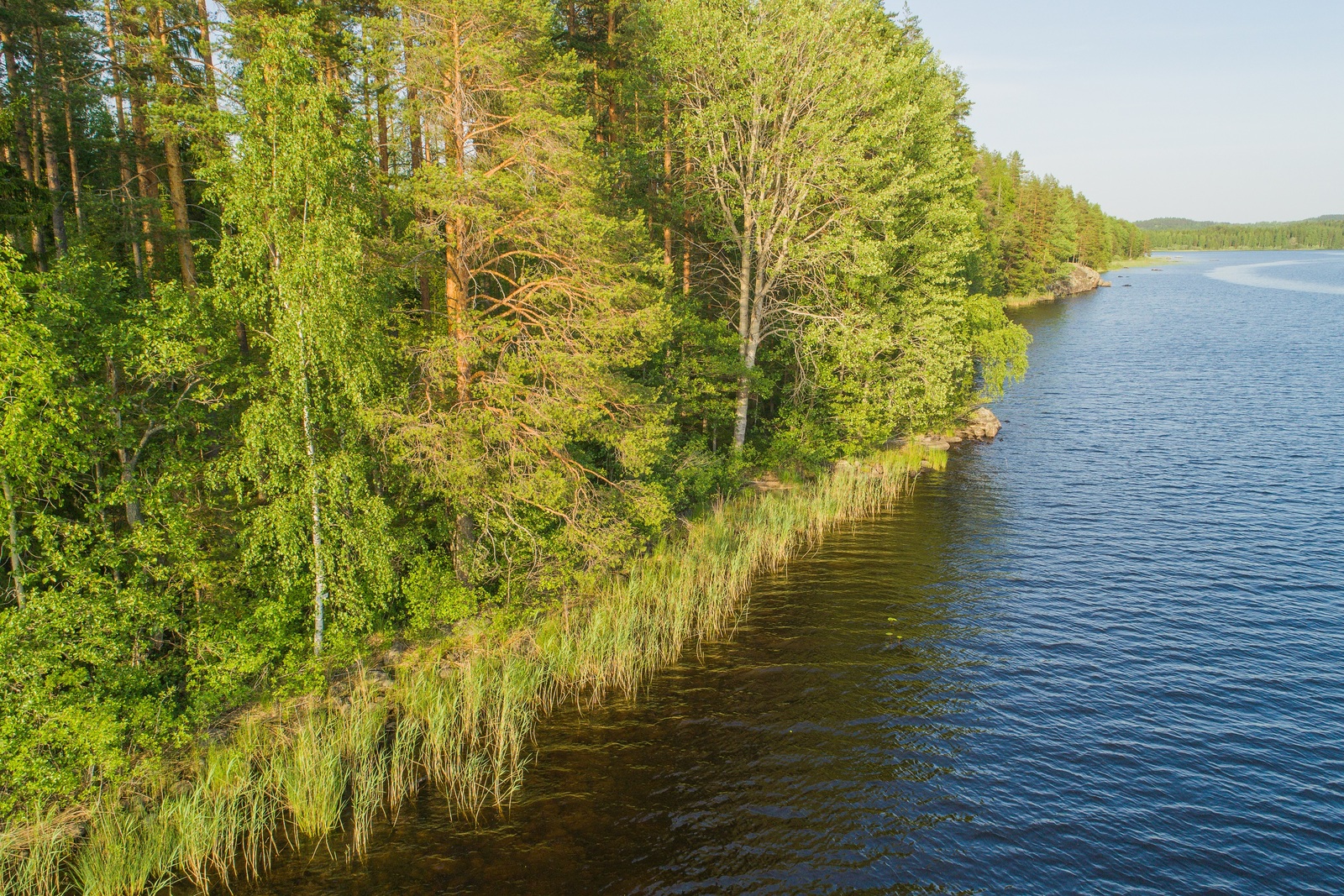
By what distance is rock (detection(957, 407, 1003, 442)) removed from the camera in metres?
39.6

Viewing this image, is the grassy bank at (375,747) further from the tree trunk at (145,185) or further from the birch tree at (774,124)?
the tree trunk at (145,185)

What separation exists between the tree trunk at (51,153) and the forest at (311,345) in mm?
132

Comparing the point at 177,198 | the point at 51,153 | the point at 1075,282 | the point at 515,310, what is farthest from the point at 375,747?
the point at 1075,282

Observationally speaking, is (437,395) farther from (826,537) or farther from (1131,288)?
(1131,288)

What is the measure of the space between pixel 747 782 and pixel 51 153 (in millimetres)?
22553

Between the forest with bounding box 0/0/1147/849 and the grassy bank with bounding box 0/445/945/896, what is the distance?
0.64m

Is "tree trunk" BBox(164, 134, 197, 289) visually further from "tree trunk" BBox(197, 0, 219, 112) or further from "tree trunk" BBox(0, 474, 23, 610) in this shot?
"tree trunk" BBox(0, 474, 23, 610)

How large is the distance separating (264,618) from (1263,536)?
95.6 ft

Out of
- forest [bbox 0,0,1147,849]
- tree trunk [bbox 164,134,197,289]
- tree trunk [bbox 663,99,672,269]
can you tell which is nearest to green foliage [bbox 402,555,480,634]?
forest [bbox 0,0,1147,849]

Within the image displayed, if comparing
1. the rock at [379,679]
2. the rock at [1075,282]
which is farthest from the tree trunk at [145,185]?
the rock at [1075,282]

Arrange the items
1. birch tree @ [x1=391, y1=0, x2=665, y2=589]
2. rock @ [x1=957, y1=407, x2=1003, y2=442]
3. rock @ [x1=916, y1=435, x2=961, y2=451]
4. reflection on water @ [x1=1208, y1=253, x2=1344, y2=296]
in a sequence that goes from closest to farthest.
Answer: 1. birch tree @ [x1=391, y1=0, x2=665, y2=589]
2. rock @ [x1=916, y1=435, x2=961, y2=451]
3. rock @ [x1=957, y1=407, x2=1003, y2=442]
4. reflection on water @ [x1=1208, y1=253, x2=1344, y2=296]

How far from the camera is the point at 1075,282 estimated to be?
121562 millimetres

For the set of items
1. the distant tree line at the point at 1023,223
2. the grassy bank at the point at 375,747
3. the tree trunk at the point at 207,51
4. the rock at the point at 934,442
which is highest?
the distant tree line at the point at 1023,223

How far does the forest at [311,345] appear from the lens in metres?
11.9
